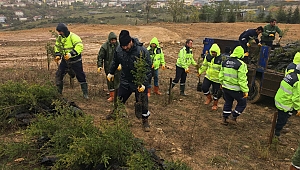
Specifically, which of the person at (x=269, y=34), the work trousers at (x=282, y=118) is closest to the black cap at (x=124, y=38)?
the work trousers at (x=282, y=118)

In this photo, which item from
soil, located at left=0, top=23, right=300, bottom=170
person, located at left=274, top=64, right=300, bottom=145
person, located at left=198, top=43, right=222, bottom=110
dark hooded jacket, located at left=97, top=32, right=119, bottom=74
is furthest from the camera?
person, located at left=198, top=43, right=222, bottom=110

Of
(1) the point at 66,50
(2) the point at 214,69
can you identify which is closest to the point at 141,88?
(1) the point at 66,50

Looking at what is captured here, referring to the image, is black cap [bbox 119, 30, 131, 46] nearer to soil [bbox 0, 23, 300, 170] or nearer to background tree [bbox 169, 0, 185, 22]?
soil [bbox 0, 23, 300, 170]

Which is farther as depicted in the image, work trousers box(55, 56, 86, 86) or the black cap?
work trousers box(55, 56, 86, 86)

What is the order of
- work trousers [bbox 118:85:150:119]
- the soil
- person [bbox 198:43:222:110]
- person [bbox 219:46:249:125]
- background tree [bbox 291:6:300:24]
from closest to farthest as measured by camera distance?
the soil, work trousers [bbox 118:85:150:119], person [bbox 219:46:249:125], person [bbox 198:43:222:110], background tree [bbox 291:6:300:24]

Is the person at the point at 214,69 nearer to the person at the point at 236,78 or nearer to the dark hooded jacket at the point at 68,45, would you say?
the person at the point at 236,78

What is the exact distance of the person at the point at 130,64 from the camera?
190 inches

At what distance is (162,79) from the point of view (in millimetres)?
9836

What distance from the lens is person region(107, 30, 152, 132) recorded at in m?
4.83

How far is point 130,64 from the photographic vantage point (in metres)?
5.05

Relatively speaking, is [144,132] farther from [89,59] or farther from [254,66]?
[89,59]

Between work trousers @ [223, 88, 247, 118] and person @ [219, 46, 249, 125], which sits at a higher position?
person @ [219, 46, 249, 125]

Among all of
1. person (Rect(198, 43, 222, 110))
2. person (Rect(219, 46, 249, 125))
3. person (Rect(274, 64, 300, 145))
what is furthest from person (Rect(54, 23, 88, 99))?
person (Rect(274, 64, 300, 145))

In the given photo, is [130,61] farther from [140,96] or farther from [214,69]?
[214,69]
